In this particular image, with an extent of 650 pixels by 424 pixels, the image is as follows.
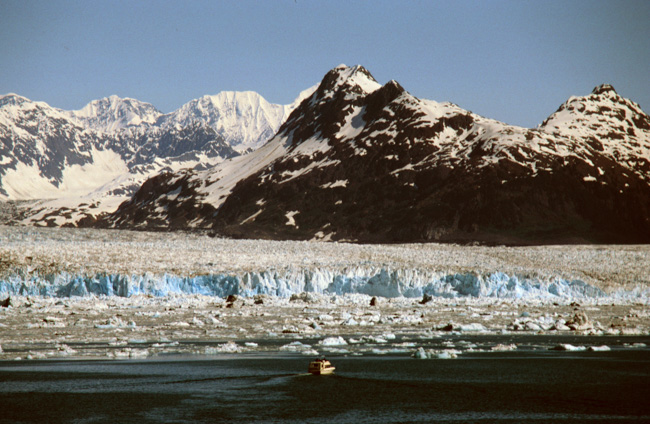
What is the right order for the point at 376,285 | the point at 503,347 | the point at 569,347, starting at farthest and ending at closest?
1. the point at 376,285
2. the point at 503,347
3. the point at 569,347

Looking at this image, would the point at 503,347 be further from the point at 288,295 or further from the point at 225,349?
the point at 288,295

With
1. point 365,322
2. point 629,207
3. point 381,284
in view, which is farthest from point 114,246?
point 629,207

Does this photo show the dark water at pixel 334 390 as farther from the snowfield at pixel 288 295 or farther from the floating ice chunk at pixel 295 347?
the snowfield at pixel 288 295

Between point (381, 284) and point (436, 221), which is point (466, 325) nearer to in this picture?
point (381, 284)

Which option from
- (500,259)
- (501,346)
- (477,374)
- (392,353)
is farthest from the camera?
(500,259)

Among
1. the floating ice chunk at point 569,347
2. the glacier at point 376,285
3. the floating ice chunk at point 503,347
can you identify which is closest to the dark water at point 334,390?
the floating ice chunk at point 569,347

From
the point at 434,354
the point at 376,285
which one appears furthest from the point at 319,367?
the point at 376,285
